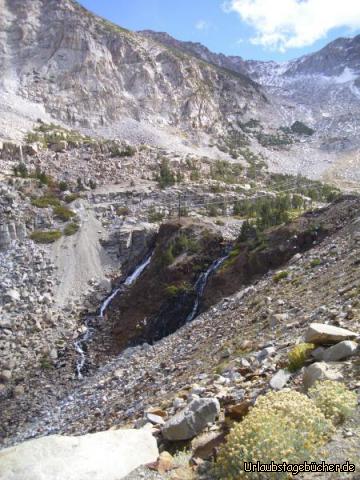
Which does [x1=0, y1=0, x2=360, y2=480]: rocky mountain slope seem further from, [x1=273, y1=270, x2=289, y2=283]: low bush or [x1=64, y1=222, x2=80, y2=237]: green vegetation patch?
[x1=64, y1=222, x2=80, y2=237]: green vegetation patch

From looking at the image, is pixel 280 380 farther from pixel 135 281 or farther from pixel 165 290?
pixel 135 281

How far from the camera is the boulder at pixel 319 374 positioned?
8.09 meters

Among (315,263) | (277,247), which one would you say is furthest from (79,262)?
(315,263)

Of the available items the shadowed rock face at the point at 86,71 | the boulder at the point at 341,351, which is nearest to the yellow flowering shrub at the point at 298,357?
the boulder at the point at 341,351

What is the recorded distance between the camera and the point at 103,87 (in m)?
124

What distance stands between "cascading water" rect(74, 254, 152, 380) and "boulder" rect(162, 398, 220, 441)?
75.4ft

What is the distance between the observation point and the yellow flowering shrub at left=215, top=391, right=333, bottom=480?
19.2 ft

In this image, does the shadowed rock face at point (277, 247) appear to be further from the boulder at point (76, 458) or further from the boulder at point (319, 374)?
the boulder at point (76, 458)

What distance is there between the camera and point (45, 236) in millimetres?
50250

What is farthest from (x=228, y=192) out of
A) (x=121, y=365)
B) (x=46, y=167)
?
(x=121, y=365)

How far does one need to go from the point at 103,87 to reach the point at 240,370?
124m

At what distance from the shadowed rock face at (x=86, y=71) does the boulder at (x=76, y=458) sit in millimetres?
114742

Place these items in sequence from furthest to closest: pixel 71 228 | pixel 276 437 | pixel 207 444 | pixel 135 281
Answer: pixel 71 228
pixel 135 281
pixel 207 444
pixel 276 437

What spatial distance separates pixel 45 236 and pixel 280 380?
44691 mm
